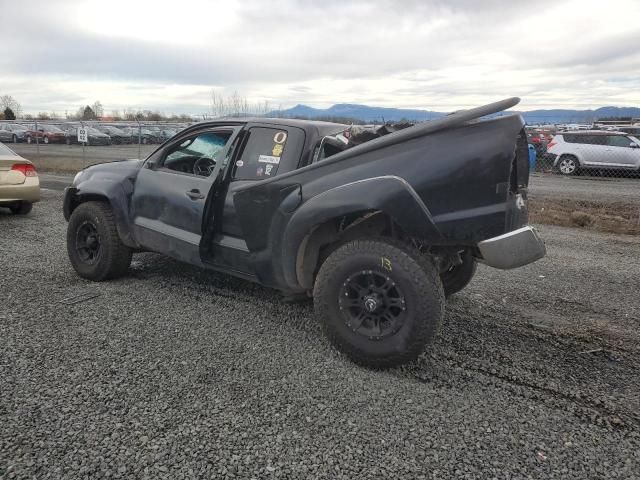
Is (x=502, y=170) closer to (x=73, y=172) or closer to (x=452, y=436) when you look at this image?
(x=452, y=436)

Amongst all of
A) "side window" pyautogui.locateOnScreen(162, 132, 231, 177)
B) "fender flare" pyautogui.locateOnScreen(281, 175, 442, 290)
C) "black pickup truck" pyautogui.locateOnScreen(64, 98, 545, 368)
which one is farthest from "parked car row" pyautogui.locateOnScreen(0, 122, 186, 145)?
"fender flare" pyautogui.locateOnScreen(281, 175, 442, 290)

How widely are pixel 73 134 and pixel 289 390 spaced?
35.0 m

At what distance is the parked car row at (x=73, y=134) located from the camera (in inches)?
1297

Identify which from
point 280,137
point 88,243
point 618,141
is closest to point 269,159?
point 280,137

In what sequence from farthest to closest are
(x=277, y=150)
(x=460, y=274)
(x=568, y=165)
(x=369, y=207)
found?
(x=568, y=165) < (x=460, y=274) < (x=277, y=150) < (x=369, y=207)

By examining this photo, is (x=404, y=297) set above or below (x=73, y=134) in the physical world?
below

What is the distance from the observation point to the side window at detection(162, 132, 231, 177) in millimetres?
4609

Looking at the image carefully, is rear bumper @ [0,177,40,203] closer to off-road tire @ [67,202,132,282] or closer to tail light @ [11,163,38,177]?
tail light @ [11,163,38,177]

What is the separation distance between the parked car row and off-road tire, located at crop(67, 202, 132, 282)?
27965 mm

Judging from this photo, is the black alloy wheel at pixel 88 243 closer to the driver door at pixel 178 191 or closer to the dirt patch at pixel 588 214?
the driver door at pixel 178 191

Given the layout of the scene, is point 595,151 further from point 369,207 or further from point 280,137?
point 369,207

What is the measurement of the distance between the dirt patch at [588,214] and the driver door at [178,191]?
6528 mm

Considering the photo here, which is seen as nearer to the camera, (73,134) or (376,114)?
(376,114)

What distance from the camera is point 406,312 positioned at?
3119 mm
